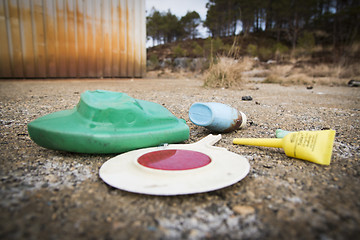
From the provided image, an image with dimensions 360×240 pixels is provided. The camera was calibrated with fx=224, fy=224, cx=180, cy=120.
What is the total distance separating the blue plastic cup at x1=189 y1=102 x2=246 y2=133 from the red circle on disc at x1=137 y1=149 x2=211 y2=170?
15.9 inches

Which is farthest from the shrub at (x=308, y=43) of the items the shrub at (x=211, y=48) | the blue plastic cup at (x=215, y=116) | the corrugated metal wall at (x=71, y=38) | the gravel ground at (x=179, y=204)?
the gravel ground at (x=179, y=204)

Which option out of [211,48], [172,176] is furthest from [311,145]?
[211,48]

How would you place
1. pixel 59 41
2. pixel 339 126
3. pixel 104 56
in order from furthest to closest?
1. pixel 104 56
2. pixel 59 41
3. pixel 339 126

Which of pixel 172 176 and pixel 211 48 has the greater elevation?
pixel 211 48

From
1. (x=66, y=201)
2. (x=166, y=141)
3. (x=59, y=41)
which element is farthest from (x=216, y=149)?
(x=59, y=41)

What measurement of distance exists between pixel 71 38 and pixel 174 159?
595 cm

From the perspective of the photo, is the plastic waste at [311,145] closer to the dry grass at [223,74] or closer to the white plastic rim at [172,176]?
the white plastic rim at [172,176]

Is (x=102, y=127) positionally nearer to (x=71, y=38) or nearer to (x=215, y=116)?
(x=215, y=116)

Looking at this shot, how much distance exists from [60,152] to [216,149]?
76 cm

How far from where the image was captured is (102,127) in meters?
1.00

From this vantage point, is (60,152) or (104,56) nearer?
(60,152)

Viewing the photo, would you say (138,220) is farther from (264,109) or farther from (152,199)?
(264,109)

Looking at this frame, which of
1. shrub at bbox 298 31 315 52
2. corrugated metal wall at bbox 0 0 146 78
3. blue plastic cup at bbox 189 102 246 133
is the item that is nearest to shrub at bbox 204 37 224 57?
corrugated metal wall at bbox 0 0 146 78

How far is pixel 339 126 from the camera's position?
5.54 feet
